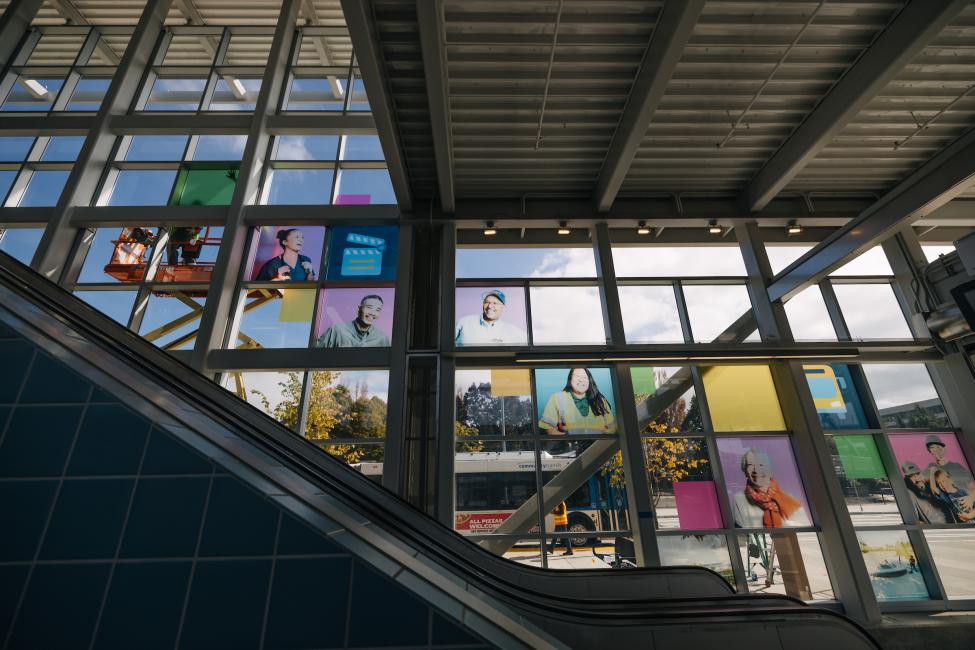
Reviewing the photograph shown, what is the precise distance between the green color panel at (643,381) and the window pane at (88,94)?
13.7m

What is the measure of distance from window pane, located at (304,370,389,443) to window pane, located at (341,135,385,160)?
5.01m

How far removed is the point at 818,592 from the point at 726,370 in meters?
3.81

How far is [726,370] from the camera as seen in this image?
7.93 m

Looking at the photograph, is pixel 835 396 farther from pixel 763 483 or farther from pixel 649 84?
pixel 649 84

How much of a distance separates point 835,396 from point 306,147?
40.3ft

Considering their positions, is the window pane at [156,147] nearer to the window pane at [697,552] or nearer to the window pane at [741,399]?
the window pane at [741,399]

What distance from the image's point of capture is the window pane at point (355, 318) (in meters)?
7.77

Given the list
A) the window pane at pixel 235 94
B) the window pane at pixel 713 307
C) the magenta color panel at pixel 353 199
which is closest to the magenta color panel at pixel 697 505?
the window pane at pixel 713 307

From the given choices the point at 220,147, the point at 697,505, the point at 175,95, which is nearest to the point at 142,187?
the point at 220,147

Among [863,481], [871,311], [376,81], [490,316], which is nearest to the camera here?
[376,81]

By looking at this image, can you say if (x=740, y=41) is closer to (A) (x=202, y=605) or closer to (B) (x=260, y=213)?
(A) (x=202, y=605)

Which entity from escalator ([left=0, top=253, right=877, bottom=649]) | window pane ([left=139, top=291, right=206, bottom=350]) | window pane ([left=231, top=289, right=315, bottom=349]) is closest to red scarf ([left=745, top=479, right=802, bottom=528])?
escalator ([left=0, top=253, right=877, bottom=649])

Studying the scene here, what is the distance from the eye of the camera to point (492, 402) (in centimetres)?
765

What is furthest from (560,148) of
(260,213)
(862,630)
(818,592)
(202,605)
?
(818,592)
